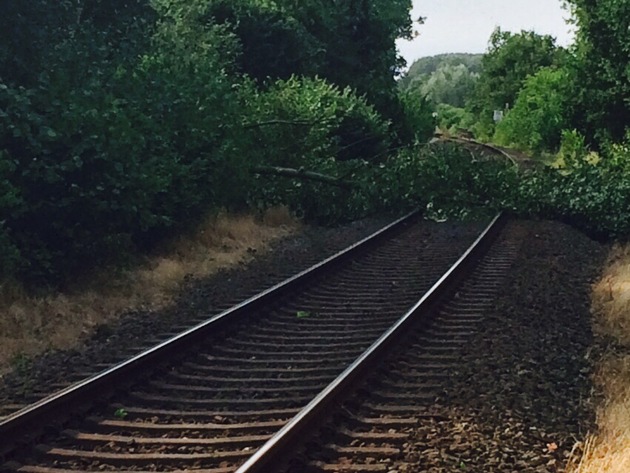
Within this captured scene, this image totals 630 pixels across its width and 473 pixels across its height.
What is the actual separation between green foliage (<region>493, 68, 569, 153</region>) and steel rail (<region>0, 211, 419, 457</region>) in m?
30.4

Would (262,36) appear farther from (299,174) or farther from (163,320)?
(163,320)

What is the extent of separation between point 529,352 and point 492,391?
140 cm

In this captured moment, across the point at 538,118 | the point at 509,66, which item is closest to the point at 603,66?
the point at 538,118

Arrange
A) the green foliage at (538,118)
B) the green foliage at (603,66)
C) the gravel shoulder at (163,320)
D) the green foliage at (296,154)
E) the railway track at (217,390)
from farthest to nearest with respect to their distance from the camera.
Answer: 1. the green foliage at (538,118)
2. the green foliage at (603,66)
3. the green foliage at (296,154)
4. the gravel shoulder at (163,320)
5. the railway track at (217,390)

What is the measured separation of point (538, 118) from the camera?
46281 millimetres

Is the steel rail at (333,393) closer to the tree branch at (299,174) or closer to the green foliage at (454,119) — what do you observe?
the tree branch at (299,174)

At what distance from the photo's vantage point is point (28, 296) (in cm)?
1019

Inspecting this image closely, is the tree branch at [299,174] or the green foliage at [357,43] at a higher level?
the green foliage at [357,43]

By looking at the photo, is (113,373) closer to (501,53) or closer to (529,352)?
(529,352)

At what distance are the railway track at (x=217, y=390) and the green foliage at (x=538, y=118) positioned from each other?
29622 mm

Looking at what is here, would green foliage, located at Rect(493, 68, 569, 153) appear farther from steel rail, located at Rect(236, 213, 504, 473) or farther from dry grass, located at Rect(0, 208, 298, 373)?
steel rail, located at Rect(236, 213, 504, 473)

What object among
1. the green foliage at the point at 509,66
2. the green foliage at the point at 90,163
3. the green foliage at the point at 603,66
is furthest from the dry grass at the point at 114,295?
the green foliage at the point at 509,66

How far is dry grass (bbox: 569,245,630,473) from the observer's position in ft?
18.5

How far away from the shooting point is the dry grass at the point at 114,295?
9.09 metres
